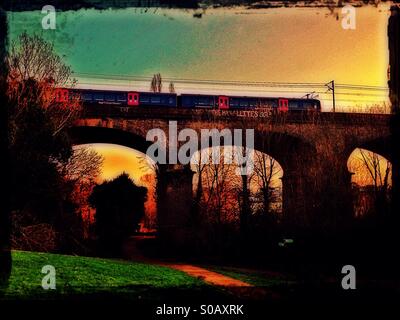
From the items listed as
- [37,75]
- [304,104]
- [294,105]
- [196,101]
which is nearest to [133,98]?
[196,101]

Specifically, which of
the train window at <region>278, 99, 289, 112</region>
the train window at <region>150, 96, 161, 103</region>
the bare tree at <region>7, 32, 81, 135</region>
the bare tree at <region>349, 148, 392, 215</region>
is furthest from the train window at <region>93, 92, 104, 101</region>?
the bare tree at <region>349, 148, 392, 215</region>

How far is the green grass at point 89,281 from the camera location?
720 centimetres

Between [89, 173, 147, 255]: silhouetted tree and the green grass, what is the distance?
13362mm

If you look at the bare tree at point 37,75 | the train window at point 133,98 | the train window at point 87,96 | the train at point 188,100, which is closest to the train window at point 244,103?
the train at point 188,100

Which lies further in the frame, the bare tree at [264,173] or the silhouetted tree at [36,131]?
the bare tree at [264,173]

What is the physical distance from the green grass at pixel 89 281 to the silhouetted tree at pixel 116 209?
13.4 m

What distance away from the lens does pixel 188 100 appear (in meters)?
30.0

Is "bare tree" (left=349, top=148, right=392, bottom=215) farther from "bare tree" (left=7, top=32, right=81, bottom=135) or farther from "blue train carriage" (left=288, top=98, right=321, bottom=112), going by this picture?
"bare tree" (left=7, top=32, right=81, bottom=135)

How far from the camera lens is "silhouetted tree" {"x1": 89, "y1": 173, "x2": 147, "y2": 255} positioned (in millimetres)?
25406

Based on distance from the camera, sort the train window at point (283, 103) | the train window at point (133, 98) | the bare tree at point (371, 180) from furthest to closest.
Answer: the train window at point (283, 103) → the train window at point (133, 98) → the bare tree at point (371, 180)

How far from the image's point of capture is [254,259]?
17188 millimetres

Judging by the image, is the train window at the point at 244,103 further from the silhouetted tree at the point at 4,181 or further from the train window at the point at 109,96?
the silhouetted tree at the point at 4,181

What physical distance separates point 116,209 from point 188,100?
8499 mm
